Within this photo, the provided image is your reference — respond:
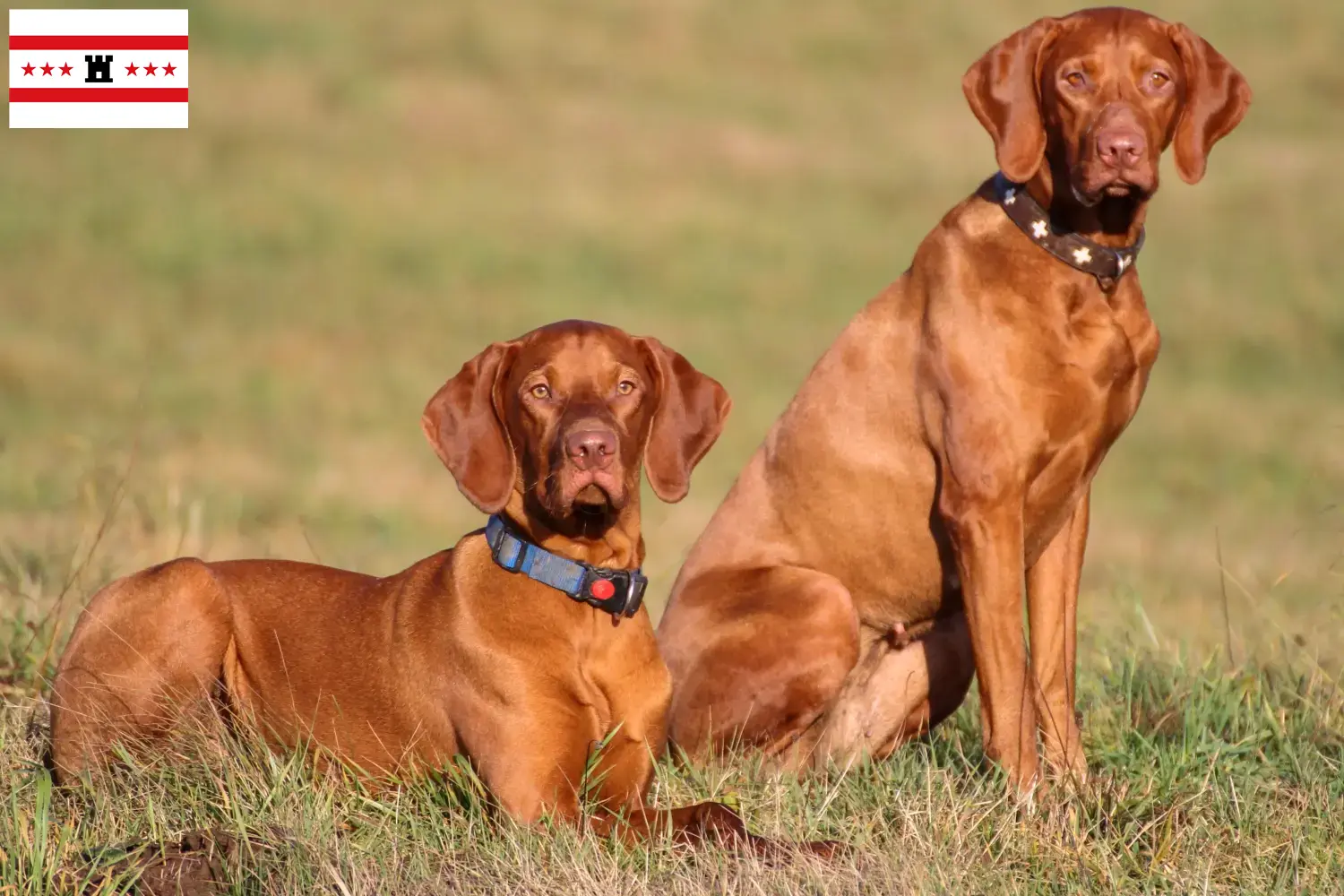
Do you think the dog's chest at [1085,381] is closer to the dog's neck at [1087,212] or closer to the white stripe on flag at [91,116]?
the dog's neck at [1087,212]

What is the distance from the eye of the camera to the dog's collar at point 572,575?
5.28m

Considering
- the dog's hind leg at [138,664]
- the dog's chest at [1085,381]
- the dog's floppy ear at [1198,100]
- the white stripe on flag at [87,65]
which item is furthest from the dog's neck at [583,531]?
the white stripe on flag at [87,65]

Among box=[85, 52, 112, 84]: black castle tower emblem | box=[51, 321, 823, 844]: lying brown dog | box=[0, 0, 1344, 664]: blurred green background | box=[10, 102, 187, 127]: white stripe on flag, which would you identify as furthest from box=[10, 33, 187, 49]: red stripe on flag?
box=[10, 102, 187, 127]: white stripe on flag

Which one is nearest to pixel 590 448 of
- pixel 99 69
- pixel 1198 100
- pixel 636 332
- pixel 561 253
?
pixel 1198 100

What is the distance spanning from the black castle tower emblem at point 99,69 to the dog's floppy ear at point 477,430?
25.5 feet

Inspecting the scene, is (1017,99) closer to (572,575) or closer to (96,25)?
(572,575)

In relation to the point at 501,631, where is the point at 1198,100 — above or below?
above

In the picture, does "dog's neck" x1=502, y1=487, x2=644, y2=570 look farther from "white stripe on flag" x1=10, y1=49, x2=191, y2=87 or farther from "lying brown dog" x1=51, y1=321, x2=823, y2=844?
"white stripe on flag" x1=10, y1=49, x2=191, y2=87

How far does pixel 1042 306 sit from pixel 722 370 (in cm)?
1506

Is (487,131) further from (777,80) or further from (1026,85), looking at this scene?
(1026,85)

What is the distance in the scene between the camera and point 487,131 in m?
29.7

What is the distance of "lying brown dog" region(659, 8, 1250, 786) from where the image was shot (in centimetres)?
575

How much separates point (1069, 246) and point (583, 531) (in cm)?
176

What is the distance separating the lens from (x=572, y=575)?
527 cm
